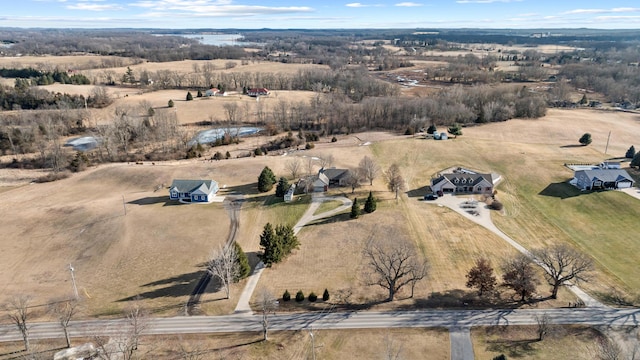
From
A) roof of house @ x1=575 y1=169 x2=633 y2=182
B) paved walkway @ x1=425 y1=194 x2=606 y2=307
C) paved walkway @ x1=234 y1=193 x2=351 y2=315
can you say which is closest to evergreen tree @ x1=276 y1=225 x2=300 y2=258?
paved walkway @ x1=234 y1=193 x2=351 y2=315

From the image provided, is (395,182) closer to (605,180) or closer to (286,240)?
Answer: (286,240)

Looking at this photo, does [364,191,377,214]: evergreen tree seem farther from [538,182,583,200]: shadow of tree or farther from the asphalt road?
[538,182,583,200]: shadow of tree

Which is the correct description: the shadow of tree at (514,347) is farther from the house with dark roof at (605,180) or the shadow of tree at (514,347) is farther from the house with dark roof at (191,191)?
the house with dark roof at (191,191)

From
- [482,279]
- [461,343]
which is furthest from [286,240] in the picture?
[461,343]

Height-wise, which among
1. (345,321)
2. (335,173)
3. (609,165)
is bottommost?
(345,321)

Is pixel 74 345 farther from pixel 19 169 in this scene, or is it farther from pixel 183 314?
pixel 19 169

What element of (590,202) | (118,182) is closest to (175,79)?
(118,182)

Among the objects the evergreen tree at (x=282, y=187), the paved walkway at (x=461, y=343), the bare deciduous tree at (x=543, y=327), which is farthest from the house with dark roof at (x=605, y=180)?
the evergreen tree at (x=282, y=187)
